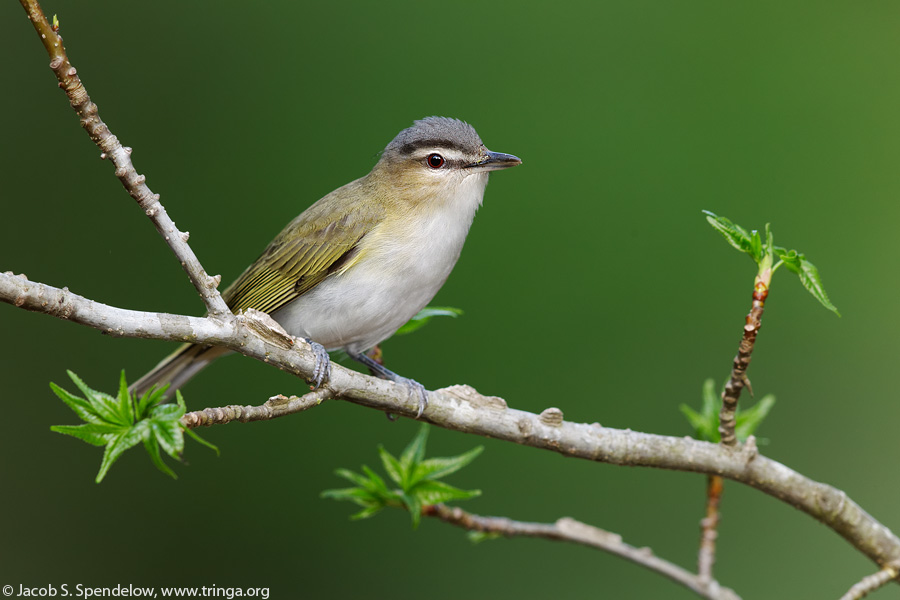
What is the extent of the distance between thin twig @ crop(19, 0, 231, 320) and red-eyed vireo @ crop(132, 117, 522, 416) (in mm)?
1212

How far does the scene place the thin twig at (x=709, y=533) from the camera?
284 cm

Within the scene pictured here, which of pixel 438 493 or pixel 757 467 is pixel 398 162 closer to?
pixel 438 493

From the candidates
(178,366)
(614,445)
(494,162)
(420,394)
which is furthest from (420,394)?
(178,366)

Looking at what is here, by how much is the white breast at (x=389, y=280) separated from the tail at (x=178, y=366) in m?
0.44

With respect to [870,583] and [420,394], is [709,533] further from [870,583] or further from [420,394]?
[420,394]

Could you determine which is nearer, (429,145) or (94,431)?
(94,431)

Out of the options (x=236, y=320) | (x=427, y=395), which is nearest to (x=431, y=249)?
(x=427, y=395)

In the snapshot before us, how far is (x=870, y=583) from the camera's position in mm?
2439

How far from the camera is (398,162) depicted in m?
3.81

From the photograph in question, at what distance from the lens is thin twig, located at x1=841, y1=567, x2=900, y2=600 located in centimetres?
237

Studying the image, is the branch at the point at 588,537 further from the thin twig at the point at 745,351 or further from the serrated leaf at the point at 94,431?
the serrated leaf at the point at 94,431

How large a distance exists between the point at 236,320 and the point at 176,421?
405 mm

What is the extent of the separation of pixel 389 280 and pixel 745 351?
5.13ft

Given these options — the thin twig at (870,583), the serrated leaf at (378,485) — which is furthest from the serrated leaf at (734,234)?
the serrated leaf at (378,485)
